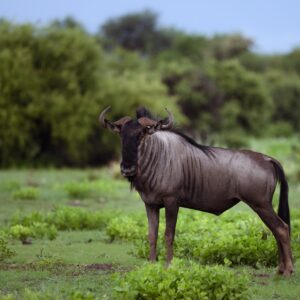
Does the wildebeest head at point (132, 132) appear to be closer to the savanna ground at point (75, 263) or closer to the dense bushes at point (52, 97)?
the savanna ground at point (75, 263)

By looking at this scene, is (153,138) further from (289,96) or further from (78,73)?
(289,96)

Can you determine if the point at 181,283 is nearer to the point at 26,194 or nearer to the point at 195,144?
the point at 195,144

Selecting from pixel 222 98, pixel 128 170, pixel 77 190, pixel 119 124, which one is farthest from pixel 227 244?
pixel 222 98

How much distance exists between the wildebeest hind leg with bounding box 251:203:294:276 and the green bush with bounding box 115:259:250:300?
1733 millimetres

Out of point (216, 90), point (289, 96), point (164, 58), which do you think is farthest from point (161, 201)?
point (164, 58)

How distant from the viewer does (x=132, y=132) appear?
26.9 ft

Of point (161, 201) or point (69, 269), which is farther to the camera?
point (69, 269)

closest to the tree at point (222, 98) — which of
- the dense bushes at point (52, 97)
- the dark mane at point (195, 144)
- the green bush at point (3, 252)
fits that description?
the dense bushes at point (52, 97)

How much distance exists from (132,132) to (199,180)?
3.78ft

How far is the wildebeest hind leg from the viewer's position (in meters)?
8.60

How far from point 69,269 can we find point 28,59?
2585 cm

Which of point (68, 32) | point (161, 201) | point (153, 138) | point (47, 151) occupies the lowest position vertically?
point (47, 151)

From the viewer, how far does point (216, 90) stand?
50.8 meters

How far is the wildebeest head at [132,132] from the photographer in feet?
26.8
